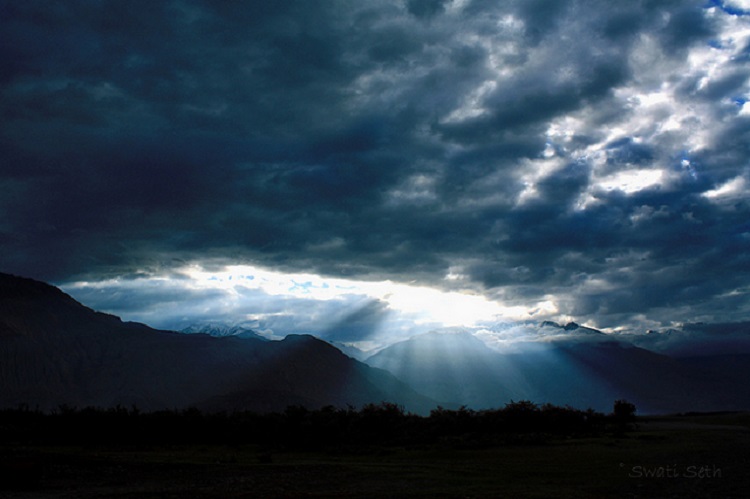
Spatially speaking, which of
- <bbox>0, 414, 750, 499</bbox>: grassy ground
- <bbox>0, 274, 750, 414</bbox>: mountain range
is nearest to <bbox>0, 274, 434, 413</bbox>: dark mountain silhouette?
<bbox>0, 274, 750, 414</bbox>: mountain range

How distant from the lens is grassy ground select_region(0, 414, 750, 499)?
18234 millimetres

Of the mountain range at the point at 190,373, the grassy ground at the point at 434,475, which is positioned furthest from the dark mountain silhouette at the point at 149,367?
the grassy ground at the point at 434,475

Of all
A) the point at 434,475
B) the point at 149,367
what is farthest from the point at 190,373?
the point at 434,475

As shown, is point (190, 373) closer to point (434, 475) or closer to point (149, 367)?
point (149, 367)

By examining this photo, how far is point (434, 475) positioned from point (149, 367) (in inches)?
6160

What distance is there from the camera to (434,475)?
74.3 ft

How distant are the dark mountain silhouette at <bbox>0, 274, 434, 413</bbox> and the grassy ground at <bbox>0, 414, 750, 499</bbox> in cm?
11182

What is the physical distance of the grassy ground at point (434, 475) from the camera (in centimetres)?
1823

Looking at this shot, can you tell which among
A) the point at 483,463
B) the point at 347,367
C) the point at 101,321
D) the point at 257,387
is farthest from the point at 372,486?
the point at 101,321

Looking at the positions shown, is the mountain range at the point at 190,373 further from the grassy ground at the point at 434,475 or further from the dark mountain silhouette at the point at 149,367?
the grassy ground at the point at 434,475

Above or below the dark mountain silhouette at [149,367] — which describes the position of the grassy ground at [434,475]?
below

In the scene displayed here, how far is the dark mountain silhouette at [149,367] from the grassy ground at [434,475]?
11182 centimetres

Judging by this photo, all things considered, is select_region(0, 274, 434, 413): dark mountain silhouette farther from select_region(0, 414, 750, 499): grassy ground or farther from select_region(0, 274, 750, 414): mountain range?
select_region(0, 414, 750, 499): grassy ground

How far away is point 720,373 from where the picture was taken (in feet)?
628
